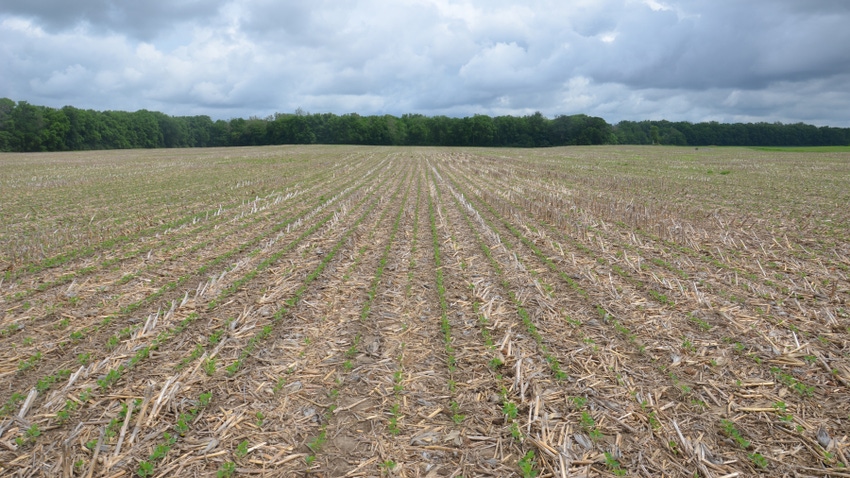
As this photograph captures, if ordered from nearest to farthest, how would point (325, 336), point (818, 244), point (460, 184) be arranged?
point (325, 336)
point (818, 244)
point (460, 184)

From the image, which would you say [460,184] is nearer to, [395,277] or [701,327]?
[395,277]

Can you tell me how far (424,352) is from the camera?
6398 millimetres

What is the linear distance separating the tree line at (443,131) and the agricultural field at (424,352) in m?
115

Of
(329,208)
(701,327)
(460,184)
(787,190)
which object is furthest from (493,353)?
(787,190)

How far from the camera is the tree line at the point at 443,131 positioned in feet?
387

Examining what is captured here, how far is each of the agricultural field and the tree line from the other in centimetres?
11498

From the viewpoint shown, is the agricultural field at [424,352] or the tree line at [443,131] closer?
the agricultural field at [424,352]

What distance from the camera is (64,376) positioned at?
5539mm

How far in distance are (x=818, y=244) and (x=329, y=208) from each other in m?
15.8

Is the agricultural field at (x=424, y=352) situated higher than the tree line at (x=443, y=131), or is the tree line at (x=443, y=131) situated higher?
the tree line at (x=443, y=131)

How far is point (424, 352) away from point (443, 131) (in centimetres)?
12747

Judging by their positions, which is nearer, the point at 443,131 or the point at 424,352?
the point at 424,352

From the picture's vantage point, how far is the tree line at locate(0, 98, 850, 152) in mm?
118000

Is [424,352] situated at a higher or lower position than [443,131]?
lower
